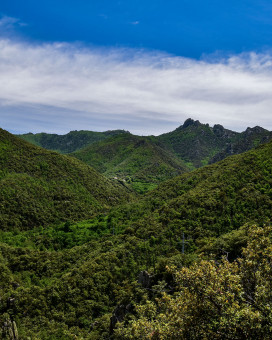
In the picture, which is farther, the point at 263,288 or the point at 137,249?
the point at 137,249

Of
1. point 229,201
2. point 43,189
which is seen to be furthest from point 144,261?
point 43,189

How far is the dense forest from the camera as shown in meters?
9.77

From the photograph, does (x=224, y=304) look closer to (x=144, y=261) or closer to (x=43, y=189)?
(x=144, y=261)

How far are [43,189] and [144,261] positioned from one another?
65.5m

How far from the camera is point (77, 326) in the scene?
32.0 metres

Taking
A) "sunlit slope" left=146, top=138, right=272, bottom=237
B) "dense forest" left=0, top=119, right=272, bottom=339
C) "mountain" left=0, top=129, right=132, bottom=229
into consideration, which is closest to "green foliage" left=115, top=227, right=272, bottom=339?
"dense forest" left=0, top=119, right=272, bottom=339

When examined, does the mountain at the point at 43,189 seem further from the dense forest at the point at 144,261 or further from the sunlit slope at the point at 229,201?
the sunlit slope at the point at 229,201

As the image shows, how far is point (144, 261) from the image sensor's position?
135ft

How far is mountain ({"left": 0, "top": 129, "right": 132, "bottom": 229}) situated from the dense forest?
51cm

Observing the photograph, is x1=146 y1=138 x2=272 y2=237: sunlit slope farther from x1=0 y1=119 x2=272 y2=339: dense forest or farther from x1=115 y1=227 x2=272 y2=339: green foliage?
x1=115 y1=227 x2=272 y2=339: green foliage

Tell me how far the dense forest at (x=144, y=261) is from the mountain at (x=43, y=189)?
51 centimetres

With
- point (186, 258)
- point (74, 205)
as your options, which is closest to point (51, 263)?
point (186, 258)

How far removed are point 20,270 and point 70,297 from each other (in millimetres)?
18812

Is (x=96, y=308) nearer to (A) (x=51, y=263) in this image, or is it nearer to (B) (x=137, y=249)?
(B) (x=137, y=249)
